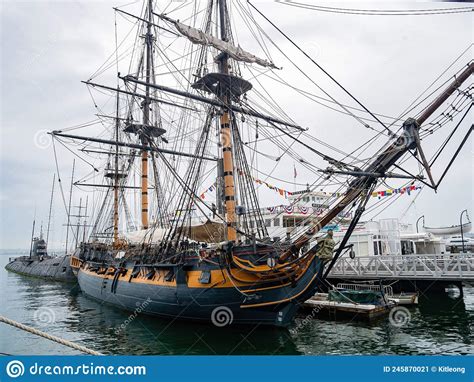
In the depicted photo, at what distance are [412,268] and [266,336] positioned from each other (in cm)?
1155

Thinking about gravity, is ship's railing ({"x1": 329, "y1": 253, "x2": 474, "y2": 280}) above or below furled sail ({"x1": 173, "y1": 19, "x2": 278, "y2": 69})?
below

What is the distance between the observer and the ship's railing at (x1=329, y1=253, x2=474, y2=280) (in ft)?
63.4

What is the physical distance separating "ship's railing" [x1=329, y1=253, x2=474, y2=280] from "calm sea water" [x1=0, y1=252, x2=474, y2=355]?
178 cm

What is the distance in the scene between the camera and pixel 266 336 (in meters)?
13.6

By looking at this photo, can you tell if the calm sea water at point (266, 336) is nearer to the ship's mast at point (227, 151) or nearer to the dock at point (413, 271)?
the dock at point (413, 271)

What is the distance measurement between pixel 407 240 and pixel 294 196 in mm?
10566

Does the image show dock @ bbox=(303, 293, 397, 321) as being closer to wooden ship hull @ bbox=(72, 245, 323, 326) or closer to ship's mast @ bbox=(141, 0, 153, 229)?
wooden ship hull @ bbox=(72, 245, 323, 326)

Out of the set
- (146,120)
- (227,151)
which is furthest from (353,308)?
(146,120)

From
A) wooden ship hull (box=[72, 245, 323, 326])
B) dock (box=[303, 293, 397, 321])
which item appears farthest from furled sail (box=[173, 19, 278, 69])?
dock (box=[303, 293, 397, 321])

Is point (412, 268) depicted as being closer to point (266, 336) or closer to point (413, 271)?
point (413, 271)

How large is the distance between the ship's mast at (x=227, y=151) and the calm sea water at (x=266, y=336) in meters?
4.56

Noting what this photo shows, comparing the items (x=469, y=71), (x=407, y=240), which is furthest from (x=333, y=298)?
(x=407, y=240)

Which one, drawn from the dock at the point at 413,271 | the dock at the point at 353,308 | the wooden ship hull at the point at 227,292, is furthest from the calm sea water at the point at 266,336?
the dock at the point at 413,271

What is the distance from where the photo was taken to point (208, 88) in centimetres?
1917
